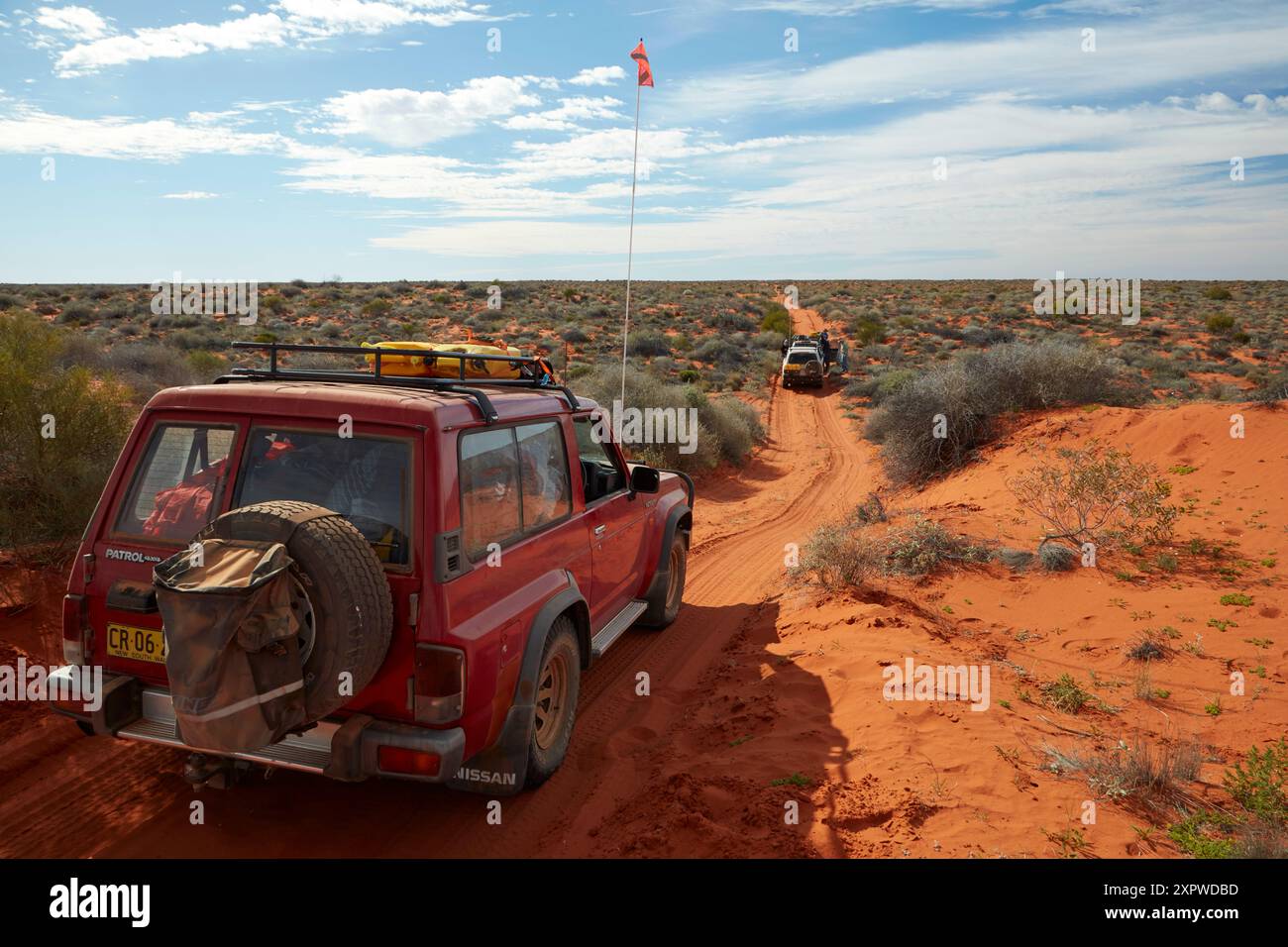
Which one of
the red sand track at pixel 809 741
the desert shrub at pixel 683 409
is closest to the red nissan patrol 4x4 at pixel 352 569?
the red sand track at pixel 809 741

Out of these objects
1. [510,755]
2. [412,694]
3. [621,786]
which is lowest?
[621,786]

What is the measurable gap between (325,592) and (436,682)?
59 centimetres

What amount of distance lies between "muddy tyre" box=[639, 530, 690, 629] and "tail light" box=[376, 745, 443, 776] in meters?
3.51

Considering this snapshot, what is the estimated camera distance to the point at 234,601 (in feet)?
9.49

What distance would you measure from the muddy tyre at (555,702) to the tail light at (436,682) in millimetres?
869

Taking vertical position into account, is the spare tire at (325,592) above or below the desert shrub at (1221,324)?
below

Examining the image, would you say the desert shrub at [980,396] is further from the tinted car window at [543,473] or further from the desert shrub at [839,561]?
the tinted car window at [543,473]

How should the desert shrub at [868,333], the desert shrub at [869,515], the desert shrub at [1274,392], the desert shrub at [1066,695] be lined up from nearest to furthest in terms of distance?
the desert shrub at [1066,695]
the desert shrub at [869,515]
the desert shrub at [1274,392]
the desert shrub at [868,333]

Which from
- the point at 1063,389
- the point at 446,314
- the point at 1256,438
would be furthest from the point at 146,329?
the point at 1256,438

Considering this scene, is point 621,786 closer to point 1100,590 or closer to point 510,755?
point 510,755

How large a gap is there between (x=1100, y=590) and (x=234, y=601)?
7.62m

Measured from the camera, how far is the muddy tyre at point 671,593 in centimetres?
678

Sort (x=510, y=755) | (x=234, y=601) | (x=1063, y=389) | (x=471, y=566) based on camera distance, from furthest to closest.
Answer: (x=1063, y=389) < (x=510, y=755) < (x=471, y=566) < (x=234, y=601)

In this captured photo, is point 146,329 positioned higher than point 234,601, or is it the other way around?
point 146,329
